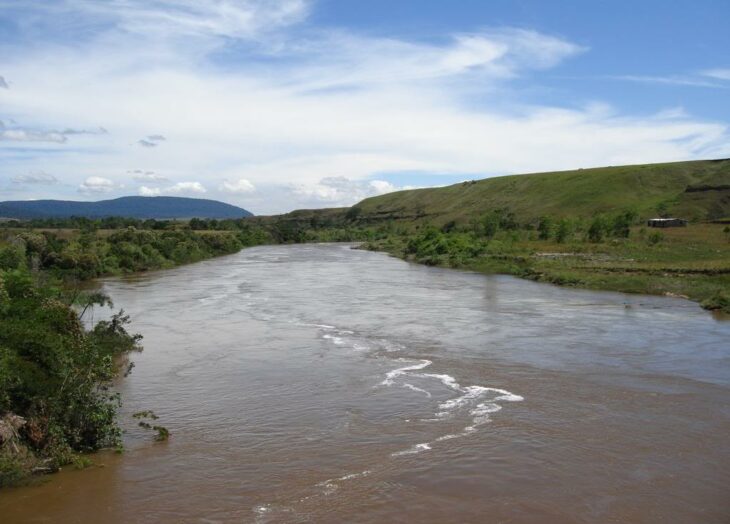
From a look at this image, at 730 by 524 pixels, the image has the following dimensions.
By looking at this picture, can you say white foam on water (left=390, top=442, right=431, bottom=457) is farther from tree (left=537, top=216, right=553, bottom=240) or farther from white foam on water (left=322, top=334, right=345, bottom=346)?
tree (left=537, top=216, right=553, bottom=240)

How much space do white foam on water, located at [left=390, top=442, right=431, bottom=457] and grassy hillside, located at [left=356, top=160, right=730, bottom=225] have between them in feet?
286

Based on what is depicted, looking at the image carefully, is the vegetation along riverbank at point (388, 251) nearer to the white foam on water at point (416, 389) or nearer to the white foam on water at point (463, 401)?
the white foam on water at point (463, 401)

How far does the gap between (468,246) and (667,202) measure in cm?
5204

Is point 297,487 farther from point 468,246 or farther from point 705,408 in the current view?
point 468,246

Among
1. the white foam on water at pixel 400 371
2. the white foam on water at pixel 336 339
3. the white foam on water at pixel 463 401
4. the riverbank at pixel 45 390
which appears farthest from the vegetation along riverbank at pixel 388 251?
the white foam on water at pixel 400 371

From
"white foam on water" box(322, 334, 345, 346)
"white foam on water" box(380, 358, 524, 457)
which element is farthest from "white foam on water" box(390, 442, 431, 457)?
"white foam on water" box(322, 334, 345, 346)

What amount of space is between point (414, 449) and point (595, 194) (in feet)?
376

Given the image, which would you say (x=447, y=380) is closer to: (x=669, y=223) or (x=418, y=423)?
(x=418, y=423)

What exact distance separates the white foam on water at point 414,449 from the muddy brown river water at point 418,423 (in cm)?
6

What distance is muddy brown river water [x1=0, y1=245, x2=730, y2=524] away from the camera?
39.2ft

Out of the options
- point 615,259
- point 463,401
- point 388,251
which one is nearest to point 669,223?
point 615,259

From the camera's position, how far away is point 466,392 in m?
18.6

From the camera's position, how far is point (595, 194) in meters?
120

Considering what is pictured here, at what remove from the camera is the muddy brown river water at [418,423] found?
11938 mm
